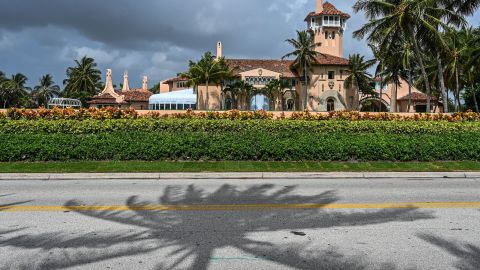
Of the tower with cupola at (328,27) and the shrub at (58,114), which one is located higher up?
the tower with cupola at (328,27)

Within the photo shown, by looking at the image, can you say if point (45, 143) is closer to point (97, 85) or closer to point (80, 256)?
point (80, 256)

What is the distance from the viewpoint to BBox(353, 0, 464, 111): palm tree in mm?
30281

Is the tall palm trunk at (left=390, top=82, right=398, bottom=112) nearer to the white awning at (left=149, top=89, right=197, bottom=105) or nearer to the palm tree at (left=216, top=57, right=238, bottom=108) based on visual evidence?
the palm tree at (left=216, top=57, right=238, bottom=108)

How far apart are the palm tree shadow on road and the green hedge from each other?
232 inches

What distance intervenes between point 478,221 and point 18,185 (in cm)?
1056

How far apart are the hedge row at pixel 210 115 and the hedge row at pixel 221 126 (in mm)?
956

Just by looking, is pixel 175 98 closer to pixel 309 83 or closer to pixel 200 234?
pixel 309 83

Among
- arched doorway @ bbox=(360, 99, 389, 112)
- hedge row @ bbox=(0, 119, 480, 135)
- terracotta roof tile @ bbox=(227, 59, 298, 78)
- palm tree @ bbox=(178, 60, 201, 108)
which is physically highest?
terracotta roof tile @ bbox=(227, 59, 298, 78)

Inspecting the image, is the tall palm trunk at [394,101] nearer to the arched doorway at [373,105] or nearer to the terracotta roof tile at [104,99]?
the arched doorway at [373,105]

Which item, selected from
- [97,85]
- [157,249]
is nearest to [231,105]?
[97,85]

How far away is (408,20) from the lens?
31125 millimetres

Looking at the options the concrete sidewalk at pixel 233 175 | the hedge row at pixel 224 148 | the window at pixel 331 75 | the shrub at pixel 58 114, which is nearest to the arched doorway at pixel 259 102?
the window at pixel 331 75

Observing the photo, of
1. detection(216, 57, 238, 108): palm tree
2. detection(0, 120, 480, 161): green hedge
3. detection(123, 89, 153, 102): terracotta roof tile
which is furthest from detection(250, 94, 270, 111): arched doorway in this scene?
detection(0, 120, 480, 161): green hedge

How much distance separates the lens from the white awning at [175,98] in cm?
5759
